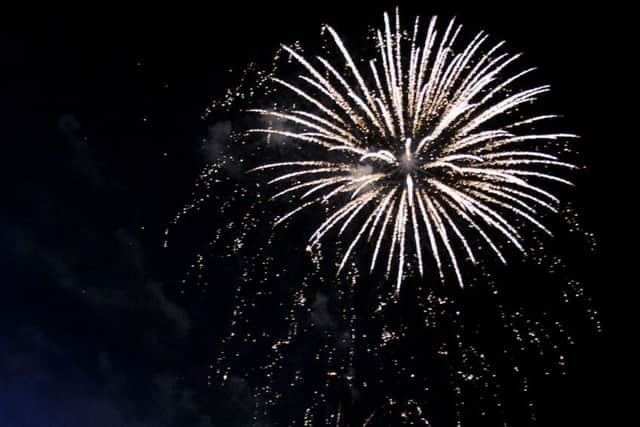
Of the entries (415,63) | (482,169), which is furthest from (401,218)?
(415,63)

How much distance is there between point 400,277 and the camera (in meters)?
18.5

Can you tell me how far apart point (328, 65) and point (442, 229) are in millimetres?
4935

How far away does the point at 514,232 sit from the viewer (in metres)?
18.4

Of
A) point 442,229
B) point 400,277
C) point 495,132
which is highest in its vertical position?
point 495,132

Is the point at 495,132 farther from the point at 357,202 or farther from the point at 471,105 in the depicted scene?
the point at 357,202

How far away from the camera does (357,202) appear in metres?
19.0

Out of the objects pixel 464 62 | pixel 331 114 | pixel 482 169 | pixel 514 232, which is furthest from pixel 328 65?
pixel 514 232

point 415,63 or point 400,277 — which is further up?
point 415,63

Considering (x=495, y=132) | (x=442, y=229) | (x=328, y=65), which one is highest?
(x=328, y=65)

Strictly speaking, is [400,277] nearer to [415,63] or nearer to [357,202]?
[357,202]

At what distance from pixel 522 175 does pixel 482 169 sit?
0.96 m

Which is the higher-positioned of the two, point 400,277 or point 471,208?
point 471,208

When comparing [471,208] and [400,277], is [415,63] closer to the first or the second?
[471,208]

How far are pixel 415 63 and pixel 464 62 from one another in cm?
123
